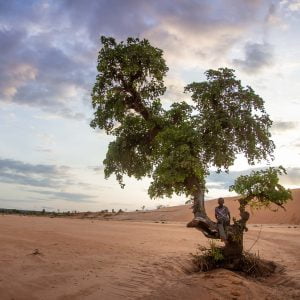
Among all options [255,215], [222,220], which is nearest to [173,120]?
[222,220]

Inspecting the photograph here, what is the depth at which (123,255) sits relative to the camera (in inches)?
605

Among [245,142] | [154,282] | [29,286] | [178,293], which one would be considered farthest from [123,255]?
[245,142]

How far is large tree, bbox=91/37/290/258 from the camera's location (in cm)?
1578

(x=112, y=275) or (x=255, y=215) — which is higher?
(x=255, y=215)

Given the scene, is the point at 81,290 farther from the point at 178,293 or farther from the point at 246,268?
A: the point at 246,268

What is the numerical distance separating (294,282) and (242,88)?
8.22 m

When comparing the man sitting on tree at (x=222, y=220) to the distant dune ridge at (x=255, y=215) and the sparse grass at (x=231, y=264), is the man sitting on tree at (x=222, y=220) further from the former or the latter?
the distant dune ridge at (x=255, y=215)

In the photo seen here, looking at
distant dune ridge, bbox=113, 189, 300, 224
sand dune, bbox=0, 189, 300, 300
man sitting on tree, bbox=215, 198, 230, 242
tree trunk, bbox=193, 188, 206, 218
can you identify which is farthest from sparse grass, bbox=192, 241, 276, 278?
distant dune ridge, bbox=113, 189, 300, 224

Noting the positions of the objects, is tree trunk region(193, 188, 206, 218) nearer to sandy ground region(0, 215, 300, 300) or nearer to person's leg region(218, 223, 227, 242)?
person's leg region(218, 223, 227, 242)

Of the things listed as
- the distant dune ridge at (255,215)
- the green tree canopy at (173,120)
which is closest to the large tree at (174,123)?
the green tree canopy at (173,120)

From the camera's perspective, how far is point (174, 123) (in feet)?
58.7

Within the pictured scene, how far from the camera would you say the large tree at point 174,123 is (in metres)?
15.8

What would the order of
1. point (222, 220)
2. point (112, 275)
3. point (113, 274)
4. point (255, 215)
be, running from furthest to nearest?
1. point (255, 215)
2. point (222, 220)
3. point (113, 274)
4. point (112, 275)

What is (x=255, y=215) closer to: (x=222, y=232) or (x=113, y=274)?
(x=222, y=232)
